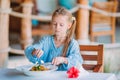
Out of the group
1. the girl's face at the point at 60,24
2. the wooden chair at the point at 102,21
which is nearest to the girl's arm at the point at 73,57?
the girl's face at the point at 60,24

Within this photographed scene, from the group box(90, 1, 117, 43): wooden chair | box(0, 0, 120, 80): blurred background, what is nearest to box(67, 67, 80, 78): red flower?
box(0, 0, 120, 80): blurred background

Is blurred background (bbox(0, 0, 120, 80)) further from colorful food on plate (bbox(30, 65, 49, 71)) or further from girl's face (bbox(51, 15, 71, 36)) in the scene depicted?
colorful food on plate (bbox(30, 65, 49, 71))

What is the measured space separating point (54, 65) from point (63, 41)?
→ 0.22 metres

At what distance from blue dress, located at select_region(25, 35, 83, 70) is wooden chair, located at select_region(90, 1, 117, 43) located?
3.45m

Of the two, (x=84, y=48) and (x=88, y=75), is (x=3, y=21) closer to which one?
(x=84, y=48)

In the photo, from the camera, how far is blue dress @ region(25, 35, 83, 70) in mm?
2301

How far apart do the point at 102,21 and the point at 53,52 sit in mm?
3595

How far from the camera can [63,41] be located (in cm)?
241

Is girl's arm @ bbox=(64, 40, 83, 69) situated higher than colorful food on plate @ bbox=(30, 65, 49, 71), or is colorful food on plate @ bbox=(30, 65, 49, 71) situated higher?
girl's arm @ bbox=(64, 40, 83, 69)

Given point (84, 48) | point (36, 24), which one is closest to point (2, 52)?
point (36, 24)

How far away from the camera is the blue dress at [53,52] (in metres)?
2.30

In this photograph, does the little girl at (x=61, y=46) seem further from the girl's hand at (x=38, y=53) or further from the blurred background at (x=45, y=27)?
the blurred background at (x=45, y=27)

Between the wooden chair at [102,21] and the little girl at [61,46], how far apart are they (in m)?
3.45

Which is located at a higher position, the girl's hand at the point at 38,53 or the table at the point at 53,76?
the girl's hand at the point at 38,53
